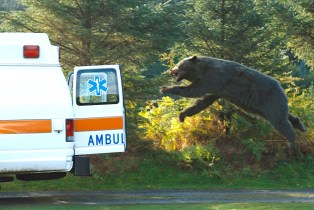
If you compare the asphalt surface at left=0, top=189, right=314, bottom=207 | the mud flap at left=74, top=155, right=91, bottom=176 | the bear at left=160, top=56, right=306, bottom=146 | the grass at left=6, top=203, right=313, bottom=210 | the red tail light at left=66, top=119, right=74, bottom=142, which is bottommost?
the asphalt surface at left=0, top=189, right=314, bottom=207

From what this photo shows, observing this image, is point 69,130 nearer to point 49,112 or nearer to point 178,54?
point 49,112

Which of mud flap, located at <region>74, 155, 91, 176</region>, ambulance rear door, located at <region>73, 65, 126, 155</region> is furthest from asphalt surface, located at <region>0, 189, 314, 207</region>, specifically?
ambulance rear door, located at <region>73, 65, 126, 155</region>

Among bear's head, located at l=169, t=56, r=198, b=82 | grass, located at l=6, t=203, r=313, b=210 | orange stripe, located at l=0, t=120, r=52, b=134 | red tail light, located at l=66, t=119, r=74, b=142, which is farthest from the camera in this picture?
bear's head, located at l=169, t=56, r=198, b=82

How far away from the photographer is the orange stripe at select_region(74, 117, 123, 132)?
9305 mm

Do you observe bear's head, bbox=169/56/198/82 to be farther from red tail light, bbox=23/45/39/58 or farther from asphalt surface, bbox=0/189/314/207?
red tail light, bbox=23/45/39/58

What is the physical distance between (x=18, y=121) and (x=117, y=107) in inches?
64.3

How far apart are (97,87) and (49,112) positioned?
96 cm

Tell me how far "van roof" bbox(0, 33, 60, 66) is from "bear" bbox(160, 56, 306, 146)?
2.47 meters

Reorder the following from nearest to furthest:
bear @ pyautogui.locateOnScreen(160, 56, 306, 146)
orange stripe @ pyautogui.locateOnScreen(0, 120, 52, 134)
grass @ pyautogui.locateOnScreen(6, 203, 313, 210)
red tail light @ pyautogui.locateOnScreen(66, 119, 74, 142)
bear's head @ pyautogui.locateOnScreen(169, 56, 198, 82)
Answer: orange stripe @ pyautogui.locateOnScreen(0, 120, 52, 134) < red tail light @ pyautogui.locateOnScreen(66, 119, 74, 142) < grass @ pyautogui.locateOnScreen(6, 203, 313, 210) < bear @ pyautogui.locateOnScreen(160, 56, 306, 146) < bear's head @ pyautogui.locateOnScreen(169, 56, 198, 82)

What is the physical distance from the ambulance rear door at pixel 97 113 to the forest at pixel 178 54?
14.9 feet

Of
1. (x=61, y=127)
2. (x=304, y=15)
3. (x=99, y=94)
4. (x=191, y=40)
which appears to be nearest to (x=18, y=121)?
(x=61, y=127)

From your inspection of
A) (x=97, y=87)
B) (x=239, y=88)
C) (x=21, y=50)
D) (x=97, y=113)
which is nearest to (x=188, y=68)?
(x=239, y=88)

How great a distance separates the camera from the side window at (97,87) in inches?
369

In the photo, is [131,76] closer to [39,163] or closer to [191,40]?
[191,40]
